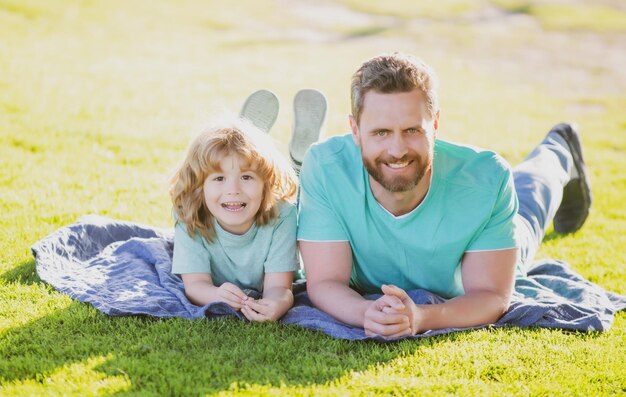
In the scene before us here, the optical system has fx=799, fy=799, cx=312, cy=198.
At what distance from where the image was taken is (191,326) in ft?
13.4

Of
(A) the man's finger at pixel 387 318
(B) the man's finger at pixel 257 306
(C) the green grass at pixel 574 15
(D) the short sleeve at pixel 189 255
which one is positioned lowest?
Answer: (B) the man's finger at pixel 257 306

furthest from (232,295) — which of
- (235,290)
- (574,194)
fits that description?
(574,194)

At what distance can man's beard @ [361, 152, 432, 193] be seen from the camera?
3957mm

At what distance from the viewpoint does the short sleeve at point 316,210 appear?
4320 mm

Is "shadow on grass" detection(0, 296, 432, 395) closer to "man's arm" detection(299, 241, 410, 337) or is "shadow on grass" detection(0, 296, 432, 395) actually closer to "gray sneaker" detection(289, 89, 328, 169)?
"man's arm" detection(299, 241, 410, 337)

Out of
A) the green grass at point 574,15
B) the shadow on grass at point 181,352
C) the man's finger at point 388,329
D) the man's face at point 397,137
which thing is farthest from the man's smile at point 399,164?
the green grass at point 574,15

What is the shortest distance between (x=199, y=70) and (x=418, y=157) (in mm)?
11072

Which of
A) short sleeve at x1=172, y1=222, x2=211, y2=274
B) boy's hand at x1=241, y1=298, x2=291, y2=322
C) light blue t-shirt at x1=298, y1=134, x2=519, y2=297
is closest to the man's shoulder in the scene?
light blue t-shirt at x1=298, y1=134, x2=519, y2=297

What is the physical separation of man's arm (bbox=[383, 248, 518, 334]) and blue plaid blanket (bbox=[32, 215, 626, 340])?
0.07 metres

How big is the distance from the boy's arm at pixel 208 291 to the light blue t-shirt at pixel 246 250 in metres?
0.05

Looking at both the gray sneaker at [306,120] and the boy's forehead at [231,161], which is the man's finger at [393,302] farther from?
the gray sneaker at [306,120]

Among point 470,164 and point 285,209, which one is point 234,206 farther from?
point 470,164

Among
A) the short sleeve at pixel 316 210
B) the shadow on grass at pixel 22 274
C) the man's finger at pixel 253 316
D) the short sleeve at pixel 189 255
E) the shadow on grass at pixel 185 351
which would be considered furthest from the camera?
the shadow on grass at pixel 22 274

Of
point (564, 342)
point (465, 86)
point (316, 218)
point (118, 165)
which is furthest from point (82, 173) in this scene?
point (465, 86)
